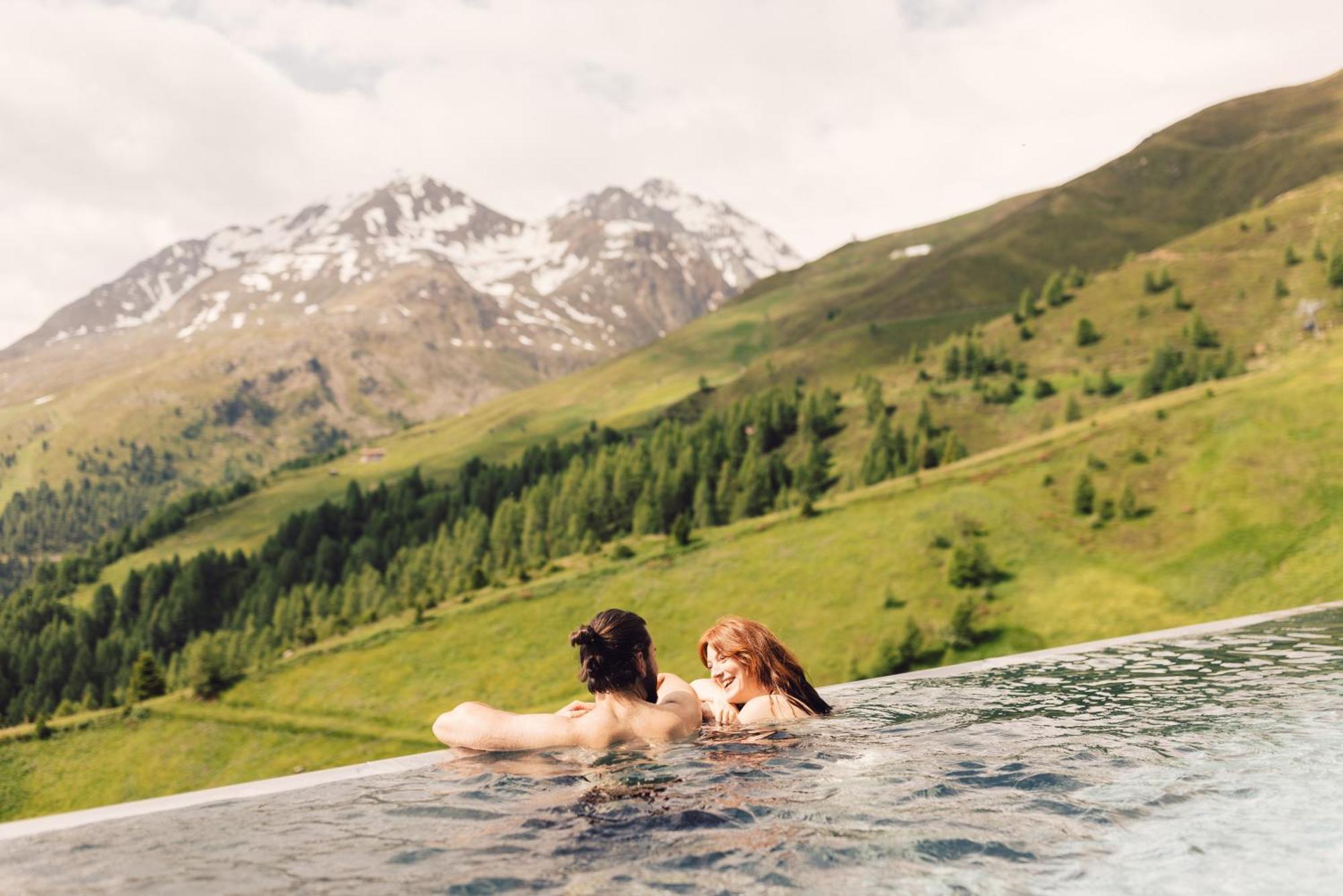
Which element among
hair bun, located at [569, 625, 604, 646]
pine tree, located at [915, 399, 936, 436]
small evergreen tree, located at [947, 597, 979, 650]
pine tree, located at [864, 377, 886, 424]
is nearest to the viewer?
hair bun, located at [569, 625, 604, 646]

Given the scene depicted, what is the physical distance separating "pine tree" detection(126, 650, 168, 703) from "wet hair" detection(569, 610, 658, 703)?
131 metres

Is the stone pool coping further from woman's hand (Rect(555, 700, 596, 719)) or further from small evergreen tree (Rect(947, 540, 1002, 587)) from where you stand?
small evergreen tree (Rect(947, 540, 1002, 587))

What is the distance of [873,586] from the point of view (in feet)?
289

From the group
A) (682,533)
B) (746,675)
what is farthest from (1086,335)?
(746,675)

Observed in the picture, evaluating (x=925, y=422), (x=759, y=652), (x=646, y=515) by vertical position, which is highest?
(x=759, y=652)

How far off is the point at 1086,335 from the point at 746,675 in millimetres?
196454

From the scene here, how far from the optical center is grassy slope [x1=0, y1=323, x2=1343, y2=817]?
74.2 meters

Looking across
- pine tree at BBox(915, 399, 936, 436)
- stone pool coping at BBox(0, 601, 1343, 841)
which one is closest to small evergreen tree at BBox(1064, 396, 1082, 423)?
pine tree at BBox(915, 399, 936, 436)

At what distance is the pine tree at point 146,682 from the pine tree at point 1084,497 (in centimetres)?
12042

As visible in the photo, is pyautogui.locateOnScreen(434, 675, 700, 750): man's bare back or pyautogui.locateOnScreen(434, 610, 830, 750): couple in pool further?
pyautogui.locateOnScreen(434, 675, 700, 750): man's bare back

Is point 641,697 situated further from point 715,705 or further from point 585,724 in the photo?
point 715,705

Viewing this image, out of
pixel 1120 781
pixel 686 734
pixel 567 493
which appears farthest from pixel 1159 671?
pixel 567 493

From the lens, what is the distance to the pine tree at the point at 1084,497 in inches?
3487

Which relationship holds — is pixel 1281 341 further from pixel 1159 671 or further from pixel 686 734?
pixel 686 734
